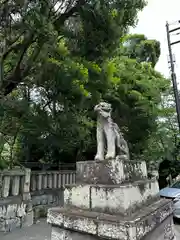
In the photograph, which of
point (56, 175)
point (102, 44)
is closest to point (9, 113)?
point (56, 175)

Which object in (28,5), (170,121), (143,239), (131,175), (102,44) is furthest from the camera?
(170,121)

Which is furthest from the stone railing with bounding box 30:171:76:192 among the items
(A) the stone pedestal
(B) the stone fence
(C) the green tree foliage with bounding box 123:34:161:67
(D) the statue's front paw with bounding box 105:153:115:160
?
(C) the green tree foliage with bounding box 123:34:161:67

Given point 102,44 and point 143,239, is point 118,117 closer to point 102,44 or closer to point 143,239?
point 102,44

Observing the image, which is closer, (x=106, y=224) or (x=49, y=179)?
(x=106, y=224)

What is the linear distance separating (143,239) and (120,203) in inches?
12.5

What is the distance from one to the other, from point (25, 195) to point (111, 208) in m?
3.30

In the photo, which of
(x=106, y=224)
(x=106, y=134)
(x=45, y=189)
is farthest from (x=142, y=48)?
(x=106, y=224)

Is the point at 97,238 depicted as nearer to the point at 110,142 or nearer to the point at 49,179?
the point at 110,142

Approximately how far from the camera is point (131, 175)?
1.78 m

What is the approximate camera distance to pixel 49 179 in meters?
4.98

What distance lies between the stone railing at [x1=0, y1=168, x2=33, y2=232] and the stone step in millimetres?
2613

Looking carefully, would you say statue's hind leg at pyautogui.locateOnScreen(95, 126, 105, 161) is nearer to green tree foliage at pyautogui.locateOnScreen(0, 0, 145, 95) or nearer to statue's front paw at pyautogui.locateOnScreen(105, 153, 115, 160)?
statue's front paw at pyautogui.locateOnScreen(105, 153, 115, 160)

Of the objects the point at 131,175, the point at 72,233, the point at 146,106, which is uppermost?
the point at 146,106

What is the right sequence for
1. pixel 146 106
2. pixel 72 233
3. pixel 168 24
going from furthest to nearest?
pixel 168 24, pixel 146 106, pixel 72 233
